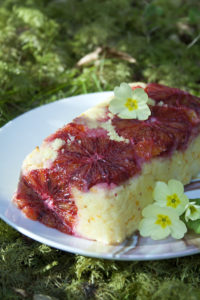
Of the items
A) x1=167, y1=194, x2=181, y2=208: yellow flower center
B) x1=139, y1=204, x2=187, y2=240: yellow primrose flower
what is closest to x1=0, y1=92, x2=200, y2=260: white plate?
x1=139, y1=204, x2=187, y2=240: yellow primrose flower

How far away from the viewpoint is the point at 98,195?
2250 millimetres

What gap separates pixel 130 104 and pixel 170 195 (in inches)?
24.9

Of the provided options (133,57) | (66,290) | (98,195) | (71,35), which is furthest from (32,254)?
(71,35)

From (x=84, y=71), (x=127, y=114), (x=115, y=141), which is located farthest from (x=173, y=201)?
(x=84, y=71)

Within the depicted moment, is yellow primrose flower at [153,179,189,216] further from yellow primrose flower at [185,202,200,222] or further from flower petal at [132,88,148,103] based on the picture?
flower petal at [132,88,148,103]

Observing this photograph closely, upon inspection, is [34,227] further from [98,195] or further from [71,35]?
[71,35]

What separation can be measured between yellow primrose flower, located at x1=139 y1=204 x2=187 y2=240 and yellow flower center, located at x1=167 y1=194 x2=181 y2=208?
0.05 metres

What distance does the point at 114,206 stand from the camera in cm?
228

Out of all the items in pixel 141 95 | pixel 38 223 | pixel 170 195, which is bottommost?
pixel 38 223

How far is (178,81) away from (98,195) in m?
2.01

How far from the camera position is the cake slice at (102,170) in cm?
229

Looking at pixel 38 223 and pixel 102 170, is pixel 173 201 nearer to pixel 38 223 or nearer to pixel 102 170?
pixel 102 170

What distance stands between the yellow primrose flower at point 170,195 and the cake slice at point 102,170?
10 cm

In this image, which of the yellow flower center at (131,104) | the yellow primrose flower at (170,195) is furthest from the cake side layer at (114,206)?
the yellow flower center at (131,104)
